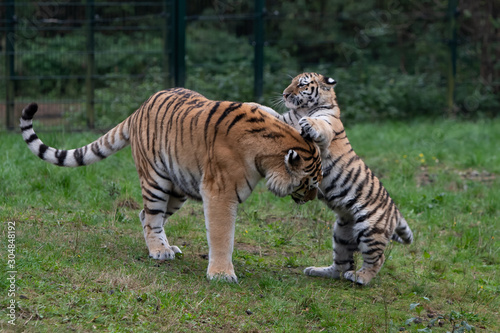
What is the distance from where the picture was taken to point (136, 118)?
193 inches

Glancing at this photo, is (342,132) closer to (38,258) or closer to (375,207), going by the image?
(375,207)

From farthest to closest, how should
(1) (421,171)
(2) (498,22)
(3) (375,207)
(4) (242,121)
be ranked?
(2) (498,22), (1) (421,171), (3) (375,207), (4) (242,121)

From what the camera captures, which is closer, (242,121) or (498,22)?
(242,121)

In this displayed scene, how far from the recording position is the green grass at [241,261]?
11.9 feet

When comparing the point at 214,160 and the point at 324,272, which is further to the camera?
the point at 324,272

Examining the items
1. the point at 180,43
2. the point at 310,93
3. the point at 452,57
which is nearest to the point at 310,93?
the point at 310,93

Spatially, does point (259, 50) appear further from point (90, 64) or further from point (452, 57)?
point (452, 57)

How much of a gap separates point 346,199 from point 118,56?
6.46 m

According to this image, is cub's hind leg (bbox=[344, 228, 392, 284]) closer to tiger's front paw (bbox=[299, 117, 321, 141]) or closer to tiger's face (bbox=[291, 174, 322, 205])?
tiger's face (bbox=[291, 174, 322, 205])

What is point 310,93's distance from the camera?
16.3ft

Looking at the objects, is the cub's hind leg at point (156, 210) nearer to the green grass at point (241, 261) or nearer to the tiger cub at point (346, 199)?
the green grass at point (241, 261)

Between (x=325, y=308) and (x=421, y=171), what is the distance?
449 centimetres

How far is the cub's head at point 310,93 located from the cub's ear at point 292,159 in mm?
888

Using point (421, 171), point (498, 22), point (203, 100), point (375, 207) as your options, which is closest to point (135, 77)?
point (421, 171)
